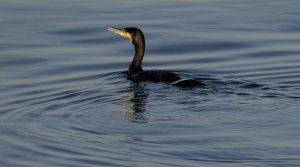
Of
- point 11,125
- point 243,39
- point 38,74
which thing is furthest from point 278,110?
point 243,39

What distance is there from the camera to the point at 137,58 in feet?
64.4

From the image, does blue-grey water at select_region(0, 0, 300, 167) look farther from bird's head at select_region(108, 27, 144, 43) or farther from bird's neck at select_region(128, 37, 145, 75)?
bird's head at select_region(108, 27, 144, 43)

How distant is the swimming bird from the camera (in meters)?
17.4

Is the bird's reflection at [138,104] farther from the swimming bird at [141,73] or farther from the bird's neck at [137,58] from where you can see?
the bird's neck at [137,58]

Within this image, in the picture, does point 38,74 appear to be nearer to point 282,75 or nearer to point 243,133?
point 282,75

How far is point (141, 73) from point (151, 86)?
853 millimetres

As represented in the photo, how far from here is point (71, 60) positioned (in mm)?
20094

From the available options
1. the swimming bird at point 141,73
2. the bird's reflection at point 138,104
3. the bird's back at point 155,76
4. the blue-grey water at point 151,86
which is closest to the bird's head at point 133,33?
the swimming bird at point 141,73

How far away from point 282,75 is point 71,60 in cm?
444

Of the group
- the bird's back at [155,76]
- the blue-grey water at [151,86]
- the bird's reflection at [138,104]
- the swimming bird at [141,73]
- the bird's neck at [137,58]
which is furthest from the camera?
the bird's neck at [137,58]

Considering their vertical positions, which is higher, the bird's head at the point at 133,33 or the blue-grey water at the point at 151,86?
the bird's head at the point at 133,33

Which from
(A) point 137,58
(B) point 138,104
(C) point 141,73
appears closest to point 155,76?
(C) point 141,73

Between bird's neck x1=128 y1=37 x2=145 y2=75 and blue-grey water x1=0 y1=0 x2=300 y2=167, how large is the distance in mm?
283

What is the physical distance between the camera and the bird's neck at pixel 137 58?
1916 centimetres
